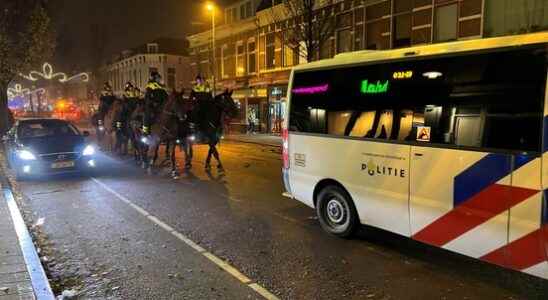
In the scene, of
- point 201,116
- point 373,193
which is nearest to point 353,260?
point 373,193

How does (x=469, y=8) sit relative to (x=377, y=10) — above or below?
below

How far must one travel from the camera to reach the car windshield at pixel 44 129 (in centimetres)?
1270

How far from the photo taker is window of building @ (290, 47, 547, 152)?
435cm

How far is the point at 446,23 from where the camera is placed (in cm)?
2020

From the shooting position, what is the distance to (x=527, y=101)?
4.31 meters

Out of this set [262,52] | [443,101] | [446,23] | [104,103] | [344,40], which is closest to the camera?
[443,101]

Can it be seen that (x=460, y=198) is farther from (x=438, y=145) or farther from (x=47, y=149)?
(x=47, y=149)

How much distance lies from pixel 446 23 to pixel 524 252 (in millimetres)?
17826

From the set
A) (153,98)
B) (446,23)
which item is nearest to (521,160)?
(153,98)

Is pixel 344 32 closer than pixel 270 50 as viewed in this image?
Yes

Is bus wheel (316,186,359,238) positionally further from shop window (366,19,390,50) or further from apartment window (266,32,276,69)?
apartment window (266,32,276,69)

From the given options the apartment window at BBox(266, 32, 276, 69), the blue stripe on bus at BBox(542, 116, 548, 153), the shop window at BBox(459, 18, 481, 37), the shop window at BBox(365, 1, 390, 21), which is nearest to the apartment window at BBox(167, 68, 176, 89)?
the apartment window at BBox(266, 32, 276, 69)

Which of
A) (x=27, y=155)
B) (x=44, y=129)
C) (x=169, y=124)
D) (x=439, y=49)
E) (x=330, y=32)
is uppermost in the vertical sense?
(x=330, y=32)

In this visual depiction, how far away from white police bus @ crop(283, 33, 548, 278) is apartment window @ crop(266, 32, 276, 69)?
1001 inches
